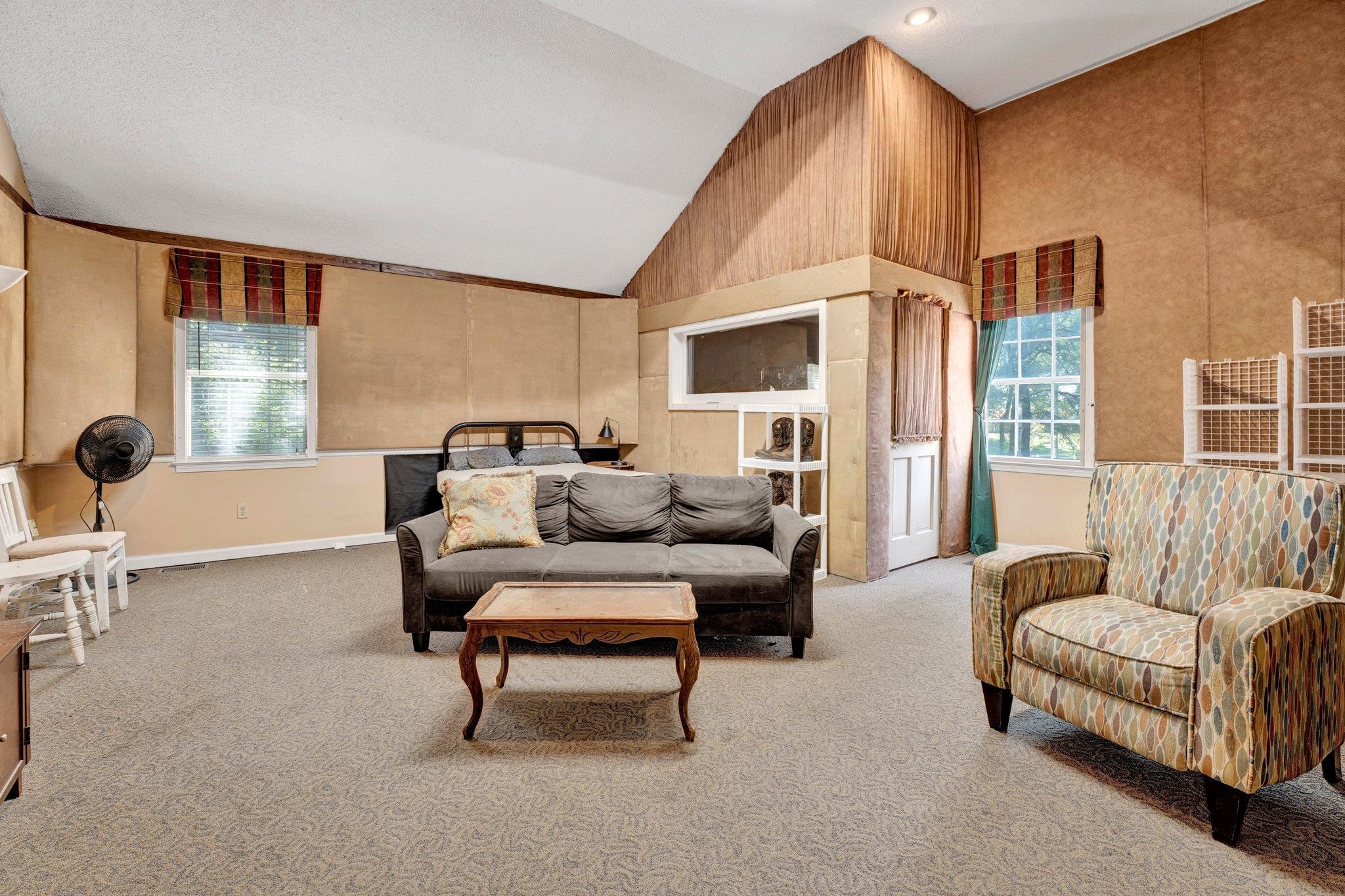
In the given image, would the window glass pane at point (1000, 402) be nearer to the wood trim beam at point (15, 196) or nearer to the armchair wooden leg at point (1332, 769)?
the armchair wooden leg at point (1332, 769)

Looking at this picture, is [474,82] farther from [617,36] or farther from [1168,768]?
[1168,768]

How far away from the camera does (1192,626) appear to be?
1.97 meters

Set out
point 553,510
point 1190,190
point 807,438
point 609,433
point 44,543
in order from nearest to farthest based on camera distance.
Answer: point 44,543
point 553,510
point 1190,190
point 807,438
point 609,433

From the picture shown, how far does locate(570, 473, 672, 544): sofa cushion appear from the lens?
3.60m

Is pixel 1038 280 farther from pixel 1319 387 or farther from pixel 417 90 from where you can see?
pixel 417 90

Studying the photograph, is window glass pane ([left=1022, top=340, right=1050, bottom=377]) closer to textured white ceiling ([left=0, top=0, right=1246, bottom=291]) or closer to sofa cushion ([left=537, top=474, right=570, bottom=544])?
textured white ceiling ([left=0, top=0, right=1246, bottom=291])

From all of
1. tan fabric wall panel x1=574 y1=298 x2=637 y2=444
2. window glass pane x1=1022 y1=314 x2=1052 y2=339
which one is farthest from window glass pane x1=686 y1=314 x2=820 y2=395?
window glass pane x1=1022 y1=314 x2=1052 y2=339

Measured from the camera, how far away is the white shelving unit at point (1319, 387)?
11.5 ft

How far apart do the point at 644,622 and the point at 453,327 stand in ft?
15.2

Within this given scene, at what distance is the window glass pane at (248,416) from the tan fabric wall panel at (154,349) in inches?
7.2

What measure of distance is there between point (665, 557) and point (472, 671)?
122 centimetres

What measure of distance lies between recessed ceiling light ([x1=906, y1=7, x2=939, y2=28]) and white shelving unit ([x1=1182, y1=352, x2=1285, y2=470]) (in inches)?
107

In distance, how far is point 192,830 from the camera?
67.9 inches

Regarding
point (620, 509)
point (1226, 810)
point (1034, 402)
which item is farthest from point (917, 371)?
point (1226, 810)
